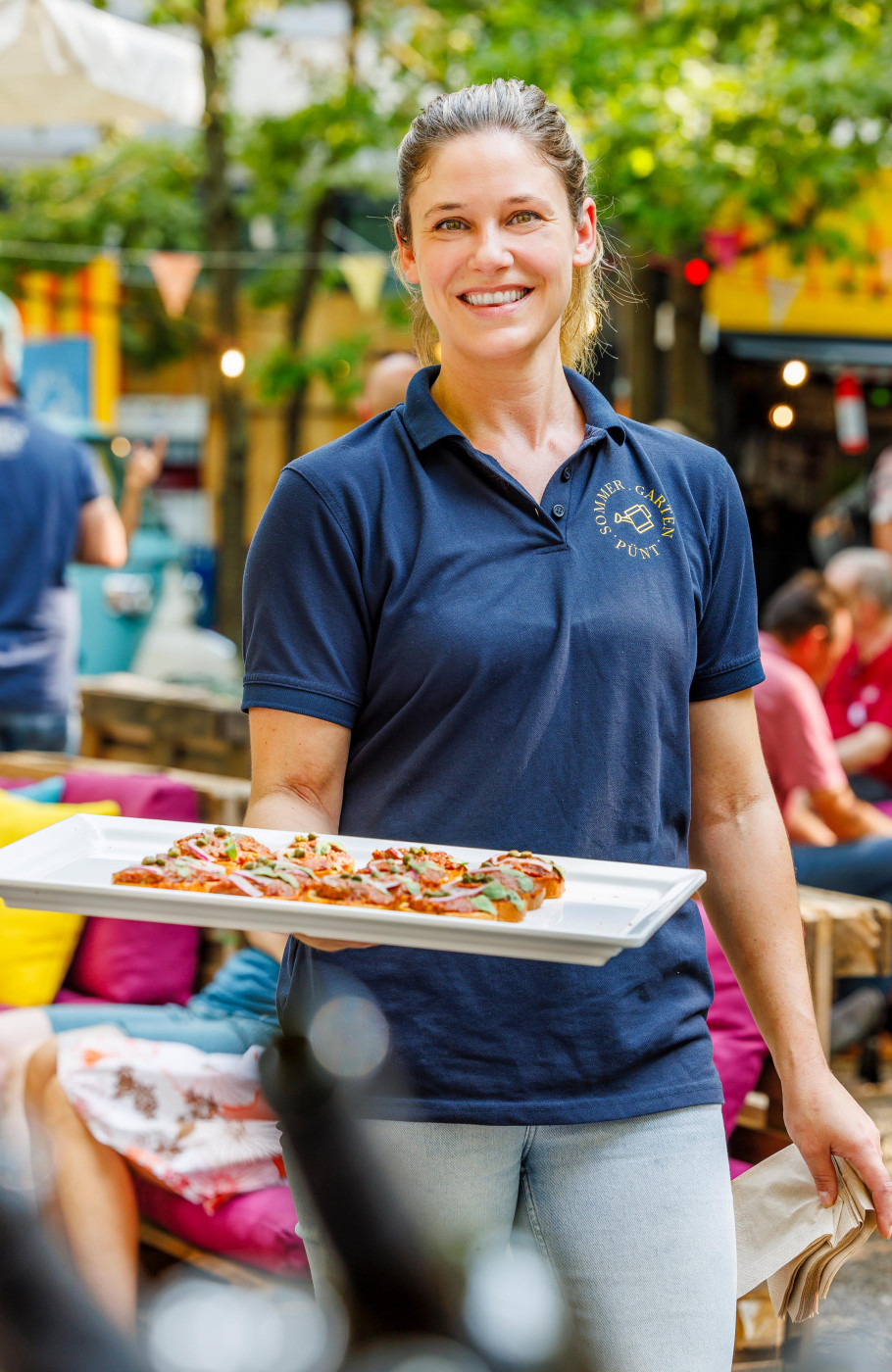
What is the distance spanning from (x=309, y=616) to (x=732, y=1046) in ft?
5.66

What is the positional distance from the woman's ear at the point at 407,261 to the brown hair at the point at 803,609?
337 centimetres

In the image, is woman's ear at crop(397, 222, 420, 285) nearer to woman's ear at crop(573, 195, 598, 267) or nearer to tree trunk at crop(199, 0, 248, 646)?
woman's ear at crop(573, 195, 598, 267)

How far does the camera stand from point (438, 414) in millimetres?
1620

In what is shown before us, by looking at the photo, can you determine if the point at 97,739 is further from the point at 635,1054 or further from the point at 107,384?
the point at 107,384

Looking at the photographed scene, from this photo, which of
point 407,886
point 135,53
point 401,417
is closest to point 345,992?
point 407,886

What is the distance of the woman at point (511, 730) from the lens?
4.88 ft

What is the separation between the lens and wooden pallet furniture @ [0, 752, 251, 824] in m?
3.96

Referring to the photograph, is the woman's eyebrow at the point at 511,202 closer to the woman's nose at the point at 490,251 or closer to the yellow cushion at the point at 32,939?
the woman's nose at the point at 490,251

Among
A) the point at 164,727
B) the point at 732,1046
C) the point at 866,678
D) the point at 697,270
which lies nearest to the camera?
the point at 732,1046

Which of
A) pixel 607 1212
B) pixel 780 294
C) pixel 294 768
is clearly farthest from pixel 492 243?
pixel 780 294

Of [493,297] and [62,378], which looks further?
[62,378]

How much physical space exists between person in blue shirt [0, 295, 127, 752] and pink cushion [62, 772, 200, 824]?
1.69ft

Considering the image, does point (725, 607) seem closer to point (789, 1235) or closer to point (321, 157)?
point (789, 1235)

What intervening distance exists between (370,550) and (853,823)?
11.5 ft
